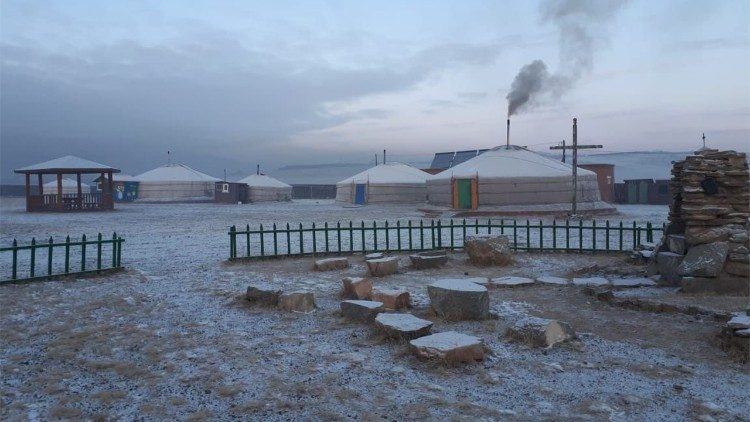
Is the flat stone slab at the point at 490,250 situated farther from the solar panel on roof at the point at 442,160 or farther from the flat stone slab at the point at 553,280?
the solar panel on roof at the point at 442,160

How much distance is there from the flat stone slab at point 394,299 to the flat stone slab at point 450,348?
1.67 metres

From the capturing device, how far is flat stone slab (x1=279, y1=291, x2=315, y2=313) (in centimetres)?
656

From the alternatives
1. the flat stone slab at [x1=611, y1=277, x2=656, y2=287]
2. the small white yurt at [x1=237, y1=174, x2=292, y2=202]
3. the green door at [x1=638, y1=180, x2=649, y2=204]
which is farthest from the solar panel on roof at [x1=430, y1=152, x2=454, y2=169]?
the flat stone slab at [x1=611, y1=277, x2=656, y2=287]

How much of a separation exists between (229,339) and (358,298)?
2.05 metres

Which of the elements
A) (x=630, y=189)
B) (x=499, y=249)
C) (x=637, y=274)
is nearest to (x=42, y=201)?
(x=499, y=249)

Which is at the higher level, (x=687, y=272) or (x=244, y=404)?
(x=687, y=272)

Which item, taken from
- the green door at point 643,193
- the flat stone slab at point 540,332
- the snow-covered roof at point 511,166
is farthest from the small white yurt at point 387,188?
the flat stone slab at point 540,332

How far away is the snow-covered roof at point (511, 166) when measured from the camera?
26.1m

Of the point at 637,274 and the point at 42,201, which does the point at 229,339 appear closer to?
the point at 637,274

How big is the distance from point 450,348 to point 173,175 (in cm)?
4758

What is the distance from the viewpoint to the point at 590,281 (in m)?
8.06

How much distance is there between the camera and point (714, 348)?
496cm

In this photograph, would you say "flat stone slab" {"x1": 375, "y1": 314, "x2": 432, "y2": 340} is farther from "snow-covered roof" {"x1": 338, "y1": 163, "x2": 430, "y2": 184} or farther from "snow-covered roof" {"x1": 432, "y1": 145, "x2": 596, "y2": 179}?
"snow-covered roof" {"x1": 338, "y1": 163, "x2": 430, "y2": 184}

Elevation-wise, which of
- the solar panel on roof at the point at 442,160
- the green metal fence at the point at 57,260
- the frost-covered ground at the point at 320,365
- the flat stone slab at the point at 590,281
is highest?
the solar panel on roof at the point at 442,160
